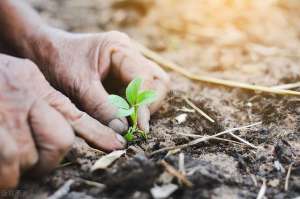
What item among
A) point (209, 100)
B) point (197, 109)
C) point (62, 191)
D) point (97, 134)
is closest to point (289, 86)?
point (209, 100)

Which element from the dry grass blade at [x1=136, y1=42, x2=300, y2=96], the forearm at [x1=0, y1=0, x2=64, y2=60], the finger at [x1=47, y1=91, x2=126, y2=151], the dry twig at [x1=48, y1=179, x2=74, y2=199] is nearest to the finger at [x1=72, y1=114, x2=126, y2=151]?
the finger at [x1=47, y1=91, x2=126, y2=151]

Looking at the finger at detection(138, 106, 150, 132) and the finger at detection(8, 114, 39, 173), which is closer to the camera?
the finger at detection(8, 114, 39, 173)

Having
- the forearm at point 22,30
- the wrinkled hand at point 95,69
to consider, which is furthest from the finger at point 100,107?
the forearm at point 22,30

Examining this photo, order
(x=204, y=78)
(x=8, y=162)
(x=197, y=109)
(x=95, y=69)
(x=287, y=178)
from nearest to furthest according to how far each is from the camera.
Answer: (x=8, y=162), (x=287, y=178), (x=95, y=69), (x=197, y=109), (x=204, y=78)

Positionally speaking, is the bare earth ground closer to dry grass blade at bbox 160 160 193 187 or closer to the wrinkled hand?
dry grass blade at bbox 160 160 193 187

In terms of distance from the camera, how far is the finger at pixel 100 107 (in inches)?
75.4

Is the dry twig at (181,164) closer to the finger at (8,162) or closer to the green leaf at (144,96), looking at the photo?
the green leaf at (144,96)

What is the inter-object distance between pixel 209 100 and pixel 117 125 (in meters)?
0.77

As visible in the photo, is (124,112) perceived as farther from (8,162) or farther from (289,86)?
(289,86)

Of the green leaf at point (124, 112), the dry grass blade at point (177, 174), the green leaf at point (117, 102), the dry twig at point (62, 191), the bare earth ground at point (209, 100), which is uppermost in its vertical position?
the green leaf at point (117, 102)

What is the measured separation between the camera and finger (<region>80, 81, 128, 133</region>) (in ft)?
6.28

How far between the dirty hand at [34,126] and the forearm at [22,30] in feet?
1.68

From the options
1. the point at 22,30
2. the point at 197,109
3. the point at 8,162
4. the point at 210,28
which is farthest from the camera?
the point at 210,28

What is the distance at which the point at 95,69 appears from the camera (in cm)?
210
